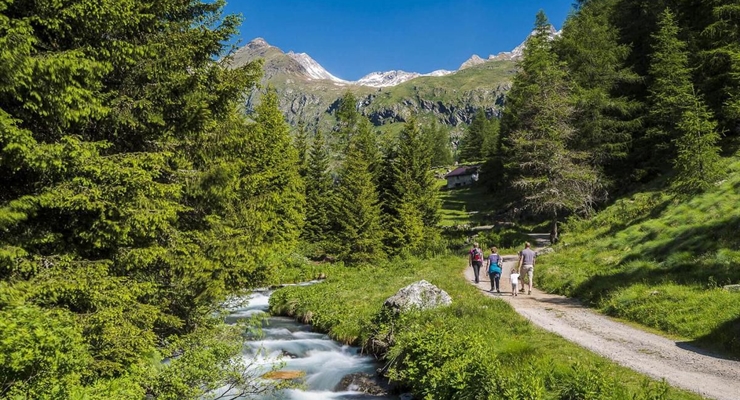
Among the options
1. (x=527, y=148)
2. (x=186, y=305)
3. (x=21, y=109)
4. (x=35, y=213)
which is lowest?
(x=186, y=305)

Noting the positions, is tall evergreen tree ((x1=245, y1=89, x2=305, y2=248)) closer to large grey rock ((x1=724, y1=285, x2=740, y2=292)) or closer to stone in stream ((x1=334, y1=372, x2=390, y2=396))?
stone in stream ((x1=334, y1=372, x2=390, y2=396))

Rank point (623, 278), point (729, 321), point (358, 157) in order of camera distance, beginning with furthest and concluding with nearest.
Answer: point (358, 157)
point (623, 278)
point (729, 321)

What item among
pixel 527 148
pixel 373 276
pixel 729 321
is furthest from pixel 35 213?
pixel 527 148

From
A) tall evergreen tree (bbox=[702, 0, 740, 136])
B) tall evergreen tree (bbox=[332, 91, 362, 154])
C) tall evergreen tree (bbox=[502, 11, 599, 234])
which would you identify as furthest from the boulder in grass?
tall evergreen tree (bbox=[332, 91, 362, 154])

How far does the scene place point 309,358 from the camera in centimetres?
1719

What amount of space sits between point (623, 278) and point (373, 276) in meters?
15.9

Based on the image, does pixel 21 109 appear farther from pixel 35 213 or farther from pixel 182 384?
pixel 182 384

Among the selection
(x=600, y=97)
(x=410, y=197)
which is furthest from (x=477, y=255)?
(x=600, y=97)

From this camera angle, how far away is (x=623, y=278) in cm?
1712

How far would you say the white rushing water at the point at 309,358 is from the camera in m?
13.8

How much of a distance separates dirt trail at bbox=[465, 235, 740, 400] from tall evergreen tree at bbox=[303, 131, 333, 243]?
34371 millimetres

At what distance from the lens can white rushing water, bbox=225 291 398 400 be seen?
13.8 m

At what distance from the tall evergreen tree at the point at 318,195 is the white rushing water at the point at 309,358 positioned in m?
27.9

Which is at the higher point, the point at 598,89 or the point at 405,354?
the point at 598,89
